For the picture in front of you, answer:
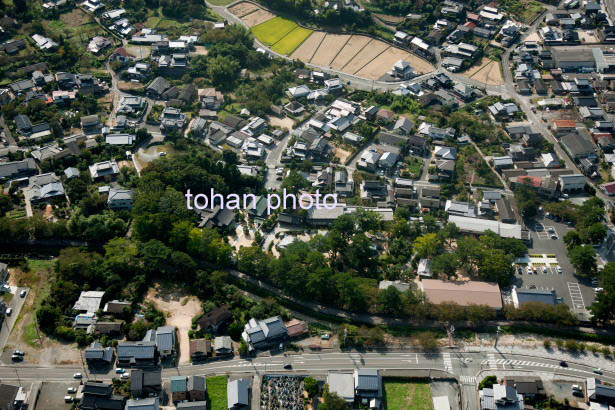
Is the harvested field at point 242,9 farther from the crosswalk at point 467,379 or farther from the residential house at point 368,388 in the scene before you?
the crosswalk at point 467,379

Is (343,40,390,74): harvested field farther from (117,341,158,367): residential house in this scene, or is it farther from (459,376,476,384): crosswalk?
(117,341,158,367): residential house

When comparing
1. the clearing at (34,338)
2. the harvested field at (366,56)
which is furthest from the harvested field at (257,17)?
the clearing at (34,338)

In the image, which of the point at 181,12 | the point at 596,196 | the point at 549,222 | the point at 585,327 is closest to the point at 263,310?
the point at 585,327

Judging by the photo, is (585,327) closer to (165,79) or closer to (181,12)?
(165,79)

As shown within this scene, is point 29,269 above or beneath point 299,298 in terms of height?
above

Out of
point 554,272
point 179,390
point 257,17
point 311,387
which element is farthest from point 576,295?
point 257,17

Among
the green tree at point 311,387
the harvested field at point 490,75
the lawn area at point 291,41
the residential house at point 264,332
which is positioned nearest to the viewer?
the green tree at point 311,387

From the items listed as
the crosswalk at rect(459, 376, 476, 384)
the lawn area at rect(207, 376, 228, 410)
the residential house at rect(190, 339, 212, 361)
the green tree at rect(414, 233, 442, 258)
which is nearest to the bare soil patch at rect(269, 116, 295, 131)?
the green tree at rect(414, 233, 442, 258)
